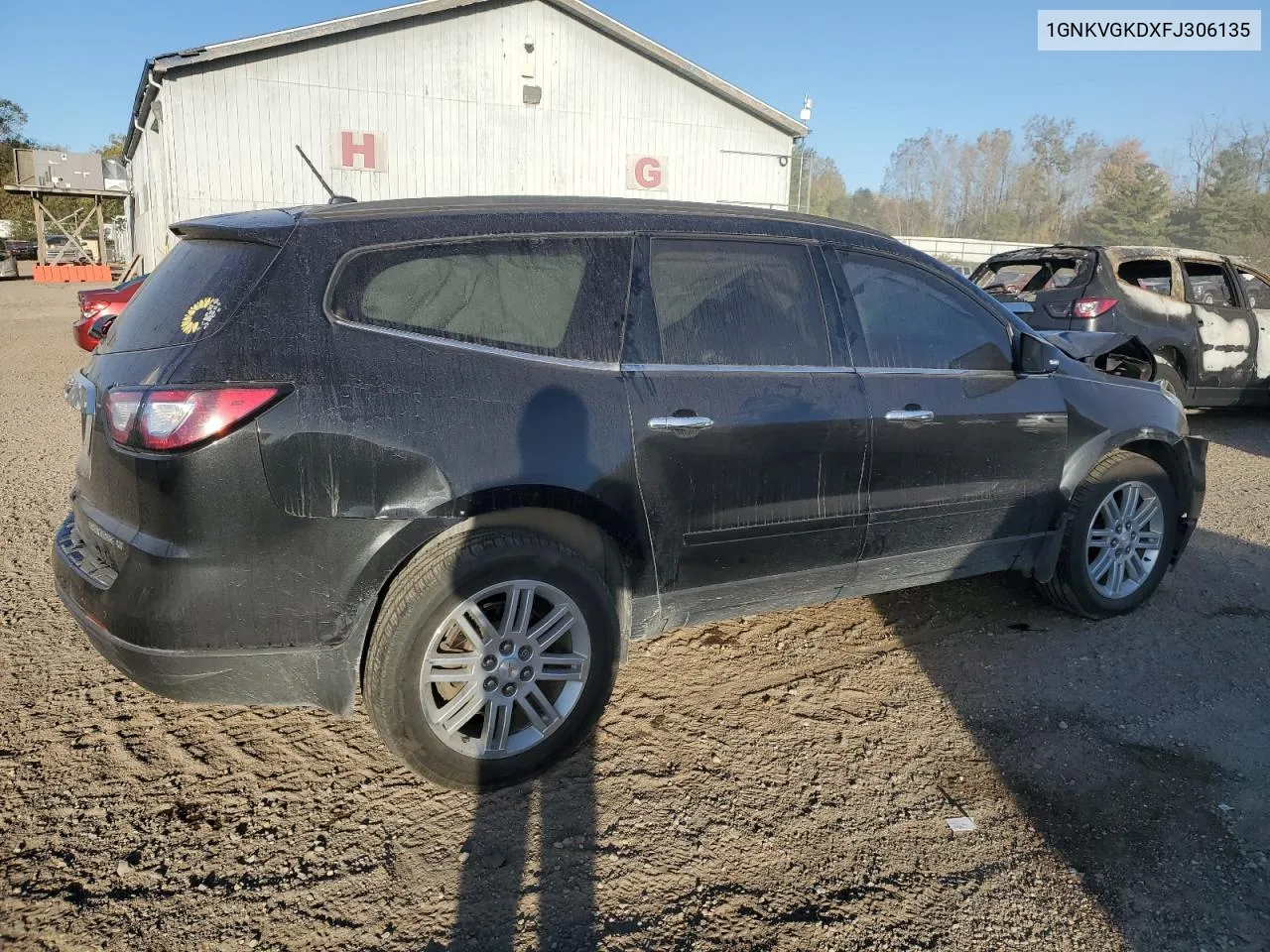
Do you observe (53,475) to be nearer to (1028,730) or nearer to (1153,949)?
(1028,730)

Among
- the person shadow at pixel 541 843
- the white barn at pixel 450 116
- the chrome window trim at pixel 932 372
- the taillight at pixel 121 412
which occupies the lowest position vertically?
the person shadow at pixel 541 843

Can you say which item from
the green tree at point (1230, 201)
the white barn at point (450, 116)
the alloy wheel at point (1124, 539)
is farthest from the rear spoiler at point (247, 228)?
the green tree at point (1230, 201)

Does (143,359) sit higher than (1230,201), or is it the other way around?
(1230,201)

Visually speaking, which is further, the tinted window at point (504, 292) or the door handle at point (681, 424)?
the door handle at point (681, 424)

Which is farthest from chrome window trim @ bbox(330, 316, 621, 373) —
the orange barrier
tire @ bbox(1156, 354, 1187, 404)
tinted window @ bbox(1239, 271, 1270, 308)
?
the orange barrier

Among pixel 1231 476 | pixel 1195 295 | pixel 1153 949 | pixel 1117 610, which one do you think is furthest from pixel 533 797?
pixel 1195 295

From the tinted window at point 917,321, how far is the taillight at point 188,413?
2209 millimetres

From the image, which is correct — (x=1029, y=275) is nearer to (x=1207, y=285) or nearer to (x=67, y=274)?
(x=1207, y=285)

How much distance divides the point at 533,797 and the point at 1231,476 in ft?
22.5

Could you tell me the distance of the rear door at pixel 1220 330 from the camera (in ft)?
28.6

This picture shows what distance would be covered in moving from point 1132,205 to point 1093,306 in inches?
1846

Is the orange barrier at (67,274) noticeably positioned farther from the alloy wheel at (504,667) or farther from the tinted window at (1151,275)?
the alloy wheel at (504,667)

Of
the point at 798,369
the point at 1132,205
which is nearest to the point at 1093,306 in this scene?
the point at 798,369

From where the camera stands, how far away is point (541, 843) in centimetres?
259
